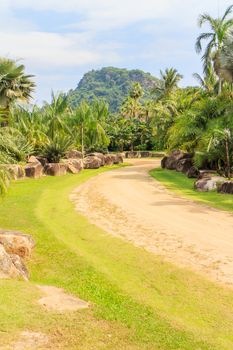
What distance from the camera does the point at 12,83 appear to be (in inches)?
1208

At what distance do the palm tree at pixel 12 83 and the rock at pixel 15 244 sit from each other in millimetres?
19544

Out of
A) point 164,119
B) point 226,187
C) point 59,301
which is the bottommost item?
point 59,301

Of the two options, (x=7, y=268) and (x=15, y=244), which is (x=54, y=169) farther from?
(x=7, y=268)

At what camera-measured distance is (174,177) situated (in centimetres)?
2869

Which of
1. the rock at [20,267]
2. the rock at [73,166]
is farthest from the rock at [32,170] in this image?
the rock at [20,267]

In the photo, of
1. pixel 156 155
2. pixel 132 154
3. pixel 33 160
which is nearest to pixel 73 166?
pixel 33 160

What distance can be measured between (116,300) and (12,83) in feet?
84.3

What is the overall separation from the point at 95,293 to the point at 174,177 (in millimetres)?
21008

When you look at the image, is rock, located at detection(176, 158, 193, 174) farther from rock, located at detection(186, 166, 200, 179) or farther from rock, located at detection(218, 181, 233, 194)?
rock, located at detection(218, 181, 233, 194)

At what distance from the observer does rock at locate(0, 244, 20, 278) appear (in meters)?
8.48

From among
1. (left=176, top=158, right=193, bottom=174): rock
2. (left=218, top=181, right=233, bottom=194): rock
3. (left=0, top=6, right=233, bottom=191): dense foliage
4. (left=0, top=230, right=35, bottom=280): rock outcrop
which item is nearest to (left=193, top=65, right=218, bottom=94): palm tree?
(left=0, top=6, right=233, bottom=191): dense foliage

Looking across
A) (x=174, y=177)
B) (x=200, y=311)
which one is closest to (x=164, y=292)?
(x=200, y=311)

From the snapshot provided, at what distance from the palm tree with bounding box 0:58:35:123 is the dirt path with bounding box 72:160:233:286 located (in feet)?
39.1

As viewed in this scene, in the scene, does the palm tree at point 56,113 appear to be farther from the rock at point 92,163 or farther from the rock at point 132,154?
the rock at point 132,154
